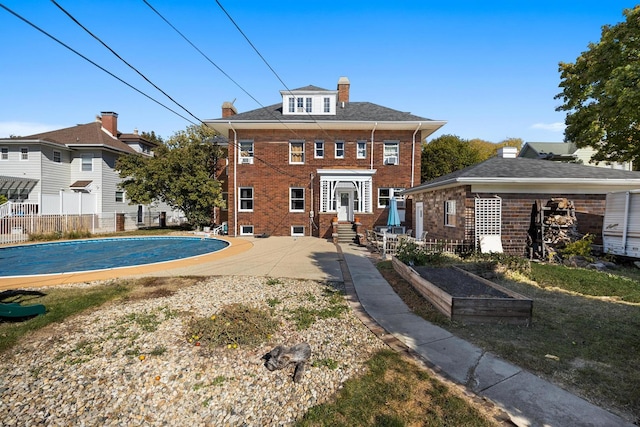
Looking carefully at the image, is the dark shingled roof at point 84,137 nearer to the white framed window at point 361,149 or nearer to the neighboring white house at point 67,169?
the neighboring white house at point 67,169

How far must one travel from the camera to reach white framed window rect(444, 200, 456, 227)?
13391 mm

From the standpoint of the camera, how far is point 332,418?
3020mm

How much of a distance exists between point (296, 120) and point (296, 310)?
646 inches

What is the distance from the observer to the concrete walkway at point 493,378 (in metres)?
2.98

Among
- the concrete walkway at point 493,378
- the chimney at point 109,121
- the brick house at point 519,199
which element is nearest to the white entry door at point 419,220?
the brick house at point 519,199

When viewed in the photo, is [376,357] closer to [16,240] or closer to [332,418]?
[332,418]

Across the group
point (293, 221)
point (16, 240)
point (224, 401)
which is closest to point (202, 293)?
point (224, 401)

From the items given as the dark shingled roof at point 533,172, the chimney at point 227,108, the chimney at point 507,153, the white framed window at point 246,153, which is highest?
the chimney at point 227,108

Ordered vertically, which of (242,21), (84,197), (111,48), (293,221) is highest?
(242,21)

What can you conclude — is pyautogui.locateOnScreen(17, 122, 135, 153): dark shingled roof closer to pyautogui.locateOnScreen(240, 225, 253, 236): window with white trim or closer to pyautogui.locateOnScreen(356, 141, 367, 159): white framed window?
pyautogui.locateOnScreen(240, 225, 253, 236): window with white trim

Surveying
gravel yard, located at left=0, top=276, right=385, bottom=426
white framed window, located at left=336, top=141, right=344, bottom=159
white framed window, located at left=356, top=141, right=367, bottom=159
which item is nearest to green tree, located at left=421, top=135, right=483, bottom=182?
white framed window, located at left=356, top=141, right=367, bottom=159

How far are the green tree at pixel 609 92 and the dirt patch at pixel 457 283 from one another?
1159cm

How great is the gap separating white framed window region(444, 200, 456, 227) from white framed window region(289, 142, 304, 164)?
10.5 metres

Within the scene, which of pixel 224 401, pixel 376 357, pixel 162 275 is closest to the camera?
pixel 224 401
